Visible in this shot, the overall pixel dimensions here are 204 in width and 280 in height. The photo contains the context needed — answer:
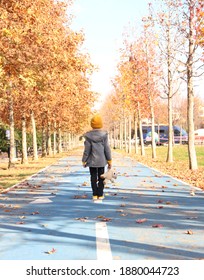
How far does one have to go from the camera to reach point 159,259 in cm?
639

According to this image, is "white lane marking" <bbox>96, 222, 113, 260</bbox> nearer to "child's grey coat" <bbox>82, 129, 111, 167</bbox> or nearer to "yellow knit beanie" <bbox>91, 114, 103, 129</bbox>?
"child's grey coat" <bbox>82, 129, 111, 167</bbox>

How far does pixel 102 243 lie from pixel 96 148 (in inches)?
137

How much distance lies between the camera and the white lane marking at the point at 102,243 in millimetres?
6600

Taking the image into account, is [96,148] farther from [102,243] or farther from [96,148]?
[102,243]

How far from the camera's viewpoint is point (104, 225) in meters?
8.99

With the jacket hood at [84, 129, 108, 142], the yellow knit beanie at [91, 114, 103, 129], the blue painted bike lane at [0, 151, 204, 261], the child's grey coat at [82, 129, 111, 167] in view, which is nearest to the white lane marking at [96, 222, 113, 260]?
the blue painted bike lane at [0, 151, 204, 261]

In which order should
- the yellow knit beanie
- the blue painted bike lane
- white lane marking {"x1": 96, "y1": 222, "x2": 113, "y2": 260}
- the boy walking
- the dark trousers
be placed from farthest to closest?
the dark trousers < the boy walking < the yellow knit beanie < the blue painted bike lane < white lane marking {"x1": 96, "y1": 222, "x2": 113, "y2": 260}

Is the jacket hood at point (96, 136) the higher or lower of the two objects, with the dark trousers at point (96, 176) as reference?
higher

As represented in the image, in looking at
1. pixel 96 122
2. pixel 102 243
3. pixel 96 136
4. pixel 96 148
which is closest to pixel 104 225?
pixel 102 243

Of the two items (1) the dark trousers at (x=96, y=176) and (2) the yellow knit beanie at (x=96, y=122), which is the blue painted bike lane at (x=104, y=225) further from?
(2) the yellow knit beanie at (x=96, y=122)

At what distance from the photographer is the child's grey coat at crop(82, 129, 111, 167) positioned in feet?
34.8

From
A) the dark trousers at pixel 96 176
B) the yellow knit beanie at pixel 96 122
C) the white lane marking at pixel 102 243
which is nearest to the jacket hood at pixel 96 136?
the yellow knit beanie at pixel 96 122

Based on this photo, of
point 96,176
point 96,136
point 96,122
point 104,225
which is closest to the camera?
point 104,225
